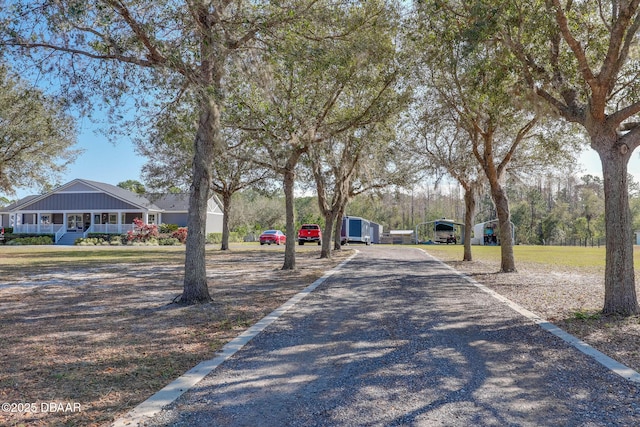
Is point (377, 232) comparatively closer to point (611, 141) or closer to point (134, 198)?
point (134, 198)

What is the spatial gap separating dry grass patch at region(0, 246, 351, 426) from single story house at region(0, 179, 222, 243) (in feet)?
94.9

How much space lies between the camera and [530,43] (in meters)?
9.45

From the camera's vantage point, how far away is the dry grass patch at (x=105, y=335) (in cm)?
358

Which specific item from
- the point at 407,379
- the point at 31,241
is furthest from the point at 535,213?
the point at 407,379

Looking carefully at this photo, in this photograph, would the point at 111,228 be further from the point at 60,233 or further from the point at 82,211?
the point at 60,233

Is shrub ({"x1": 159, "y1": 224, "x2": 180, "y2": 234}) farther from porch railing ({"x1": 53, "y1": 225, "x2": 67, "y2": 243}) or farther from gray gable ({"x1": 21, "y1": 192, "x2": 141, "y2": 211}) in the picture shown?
porch railing ({"x1": 53, "y1": 225, "x2": 67, "y2": 243})

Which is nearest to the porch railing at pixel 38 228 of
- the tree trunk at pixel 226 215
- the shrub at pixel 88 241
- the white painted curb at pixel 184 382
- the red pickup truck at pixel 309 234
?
the shrub at pixel 88 241

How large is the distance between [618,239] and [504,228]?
7181 mm

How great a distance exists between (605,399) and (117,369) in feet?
13.7

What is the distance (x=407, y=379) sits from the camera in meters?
4.00

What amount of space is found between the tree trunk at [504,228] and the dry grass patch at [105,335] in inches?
257

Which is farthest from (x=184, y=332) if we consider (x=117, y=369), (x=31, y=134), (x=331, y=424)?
(x=31, y=134)

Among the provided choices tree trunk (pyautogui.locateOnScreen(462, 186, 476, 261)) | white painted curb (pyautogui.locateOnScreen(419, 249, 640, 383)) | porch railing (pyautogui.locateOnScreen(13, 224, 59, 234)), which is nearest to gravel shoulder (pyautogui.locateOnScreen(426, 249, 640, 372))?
white painted curb (pyautogui.locateOnScreen(419, 249, 640, 383))

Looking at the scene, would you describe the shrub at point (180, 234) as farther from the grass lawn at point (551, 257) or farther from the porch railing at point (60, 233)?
the grass lawn at point (551, 257)
